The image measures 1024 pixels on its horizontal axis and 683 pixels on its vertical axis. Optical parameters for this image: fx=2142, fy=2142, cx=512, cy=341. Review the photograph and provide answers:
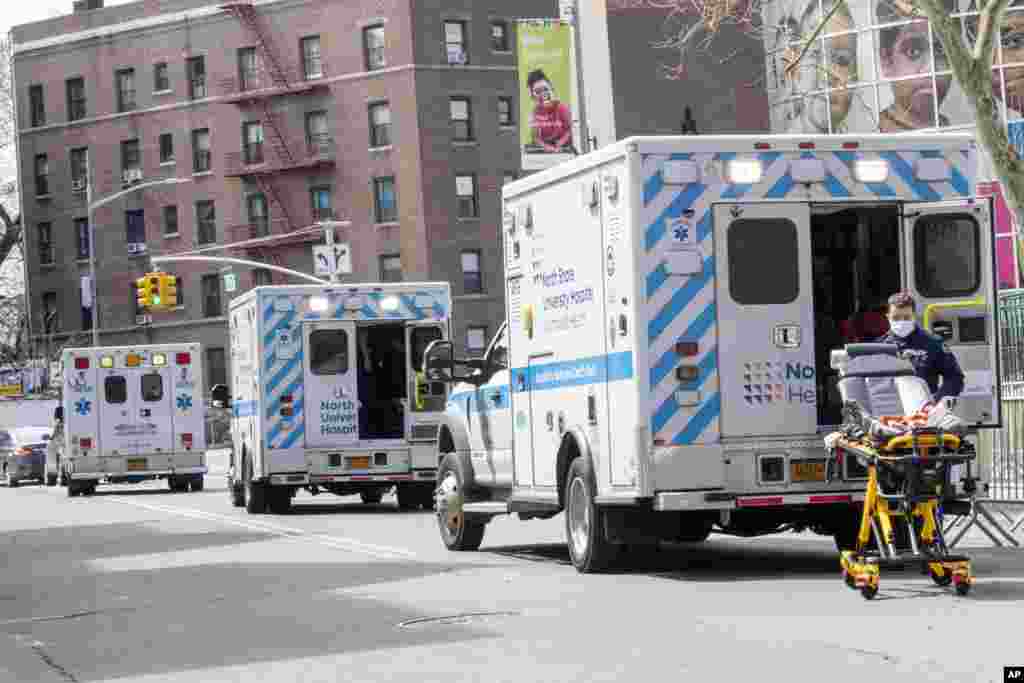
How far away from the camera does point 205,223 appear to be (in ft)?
273

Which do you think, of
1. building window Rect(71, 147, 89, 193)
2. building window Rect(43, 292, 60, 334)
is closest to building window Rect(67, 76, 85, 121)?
building window Rect(71, 147, 89, 193)

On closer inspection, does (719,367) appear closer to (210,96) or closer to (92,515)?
(92,515)

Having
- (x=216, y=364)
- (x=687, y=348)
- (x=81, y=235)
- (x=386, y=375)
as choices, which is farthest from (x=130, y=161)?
(x=687, y=348)

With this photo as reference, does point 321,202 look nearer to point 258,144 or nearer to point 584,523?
point 258,144

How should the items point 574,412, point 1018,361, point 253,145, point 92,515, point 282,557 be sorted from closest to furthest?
point 574,412 < point 282,557 < point 1018,361 < point 92,515 < point 253,145

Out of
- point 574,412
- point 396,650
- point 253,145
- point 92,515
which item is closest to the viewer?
point 396,650

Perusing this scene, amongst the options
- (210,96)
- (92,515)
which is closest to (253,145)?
(210,96)

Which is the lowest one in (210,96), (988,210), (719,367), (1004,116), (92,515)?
(92,515)

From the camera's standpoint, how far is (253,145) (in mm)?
81375

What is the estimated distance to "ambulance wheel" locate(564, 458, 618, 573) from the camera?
15.3m

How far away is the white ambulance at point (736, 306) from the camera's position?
14.5 m

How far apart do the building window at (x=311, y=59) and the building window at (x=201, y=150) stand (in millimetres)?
5470

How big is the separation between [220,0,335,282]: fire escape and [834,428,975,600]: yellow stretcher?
218 ft

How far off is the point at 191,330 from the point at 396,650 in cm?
7375
